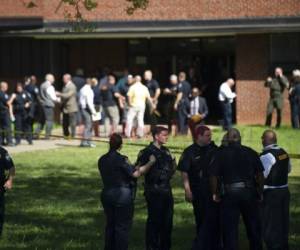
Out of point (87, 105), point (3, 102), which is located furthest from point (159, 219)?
point (87, 105)

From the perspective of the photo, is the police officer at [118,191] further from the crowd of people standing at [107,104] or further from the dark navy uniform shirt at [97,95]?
the dark navy uniform shirt at [97,95]

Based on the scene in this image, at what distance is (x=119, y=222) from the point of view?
1170cm

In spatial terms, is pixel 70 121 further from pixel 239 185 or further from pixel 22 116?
pixel 239 185

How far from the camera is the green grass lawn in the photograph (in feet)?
43.6

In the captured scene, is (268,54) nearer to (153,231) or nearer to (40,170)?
(40,170)

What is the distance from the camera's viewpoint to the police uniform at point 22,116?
84.6 ft

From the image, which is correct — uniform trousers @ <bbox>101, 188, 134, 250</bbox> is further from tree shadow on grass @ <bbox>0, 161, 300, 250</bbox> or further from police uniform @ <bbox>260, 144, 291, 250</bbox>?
police uniform @ <bbox>260, 144, 291, 250</bbox>

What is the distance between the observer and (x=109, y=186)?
11.7 meters

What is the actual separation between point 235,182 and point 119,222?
157 cm

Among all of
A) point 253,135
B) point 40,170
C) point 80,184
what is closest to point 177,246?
point 80,184

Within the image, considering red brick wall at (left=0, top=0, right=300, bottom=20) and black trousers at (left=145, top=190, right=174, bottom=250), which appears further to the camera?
red brick wall at (left=0, top=0, right=300, bottom=20)

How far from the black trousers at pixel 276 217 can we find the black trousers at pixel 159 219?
49.0 inches

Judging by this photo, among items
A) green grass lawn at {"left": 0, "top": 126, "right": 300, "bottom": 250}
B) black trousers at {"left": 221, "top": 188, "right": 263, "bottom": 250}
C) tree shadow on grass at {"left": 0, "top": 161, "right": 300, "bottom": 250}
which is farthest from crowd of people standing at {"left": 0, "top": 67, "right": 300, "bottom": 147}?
black trousers at {"left": 221, "top": 188, "right": 263, "bottom": 250}

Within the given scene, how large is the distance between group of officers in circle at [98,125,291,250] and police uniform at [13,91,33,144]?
13977 millimetres
